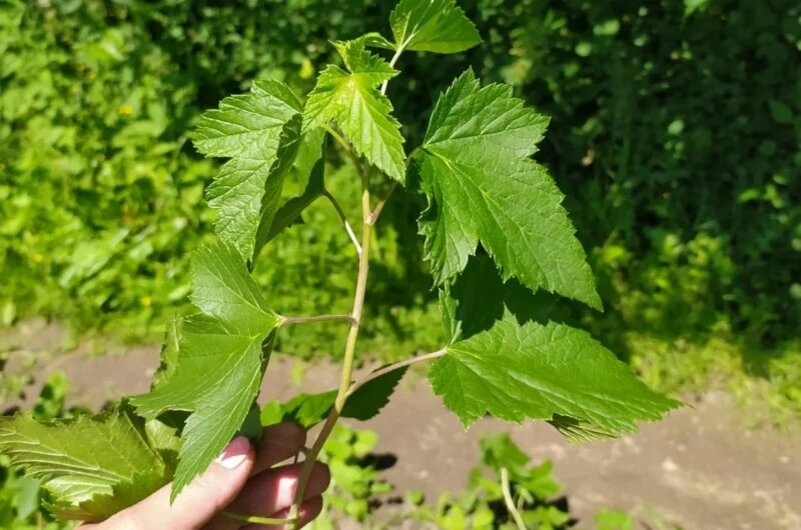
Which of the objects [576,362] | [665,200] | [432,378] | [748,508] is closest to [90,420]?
[432,378]

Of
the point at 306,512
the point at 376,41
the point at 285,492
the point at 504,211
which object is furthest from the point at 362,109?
the point at 306,512

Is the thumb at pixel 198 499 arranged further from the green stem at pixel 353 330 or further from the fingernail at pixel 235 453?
the green stem at pixel 353 330

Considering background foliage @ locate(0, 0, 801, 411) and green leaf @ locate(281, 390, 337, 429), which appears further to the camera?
background foliage @ locate(0, 0, 801, 411)

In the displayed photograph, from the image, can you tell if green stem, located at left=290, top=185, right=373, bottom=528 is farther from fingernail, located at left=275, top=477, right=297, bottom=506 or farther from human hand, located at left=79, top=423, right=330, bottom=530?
fingernail, located at left=275, top=477, right=297, bottom=506

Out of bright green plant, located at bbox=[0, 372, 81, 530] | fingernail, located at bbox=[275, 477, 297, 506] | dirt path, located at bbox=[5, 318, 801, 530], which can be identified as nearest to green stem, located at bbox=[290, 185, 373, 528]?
fingernail, located at bbox=[275, 477, 297, 506]

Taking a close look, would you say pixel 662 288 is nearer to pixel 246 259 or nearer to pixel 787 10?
pixel 787 10

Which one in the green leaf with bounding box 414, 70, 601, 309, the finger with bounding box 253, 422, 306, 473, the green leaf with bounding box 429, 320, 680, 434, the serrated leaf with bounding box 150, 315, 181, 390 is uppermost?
the green leaf with bounding box 414, 70, 601, 309

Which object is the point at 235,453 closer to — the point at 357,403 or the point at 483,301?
the point at 357,403
